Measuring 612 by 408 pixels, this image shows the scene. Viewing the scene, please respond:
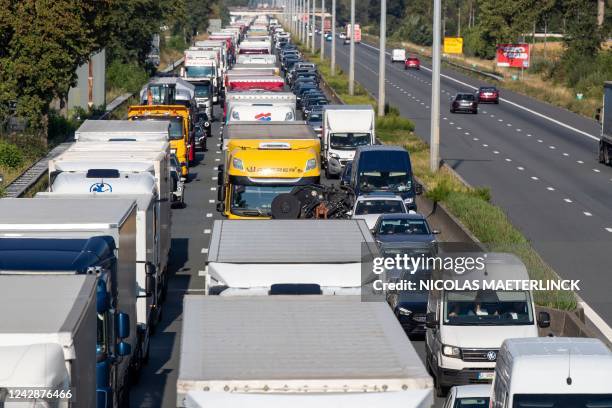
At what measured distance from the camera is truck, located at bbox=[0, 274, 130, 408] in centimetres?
972

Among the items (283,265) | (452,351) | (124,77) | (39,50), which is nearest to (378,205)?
(452,351)

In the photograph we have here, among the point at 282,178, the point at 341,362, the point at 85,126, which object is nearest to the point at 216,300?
the point at 341,362

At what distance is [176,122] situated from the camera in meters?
44.6

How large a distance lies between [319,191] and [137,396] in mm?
9176

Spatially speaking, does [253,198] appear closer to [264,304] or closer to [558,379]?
[264,304]

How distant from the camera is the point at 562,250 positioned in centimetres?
3173

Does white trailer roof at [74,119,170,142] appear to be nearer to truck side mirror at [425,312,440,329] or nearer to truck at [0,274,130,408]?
truck side mirror at [425,312,440,329]

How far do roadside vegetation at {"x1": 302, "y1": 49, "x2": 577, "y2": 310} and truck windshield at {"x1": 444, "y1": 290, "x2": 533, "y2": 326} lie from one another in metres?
3.83

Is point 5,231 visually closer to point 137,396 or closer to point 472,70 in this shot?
point 137,396

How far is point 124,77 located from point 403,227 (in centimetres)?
5545

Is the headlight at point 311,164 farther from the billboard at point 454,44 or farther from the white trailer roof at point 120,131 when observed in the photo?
the billboard at point 454,44

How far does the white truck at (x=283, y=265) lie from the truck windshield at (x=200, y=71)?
60956mm

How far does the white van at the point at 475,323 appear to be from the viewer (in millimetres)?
19062

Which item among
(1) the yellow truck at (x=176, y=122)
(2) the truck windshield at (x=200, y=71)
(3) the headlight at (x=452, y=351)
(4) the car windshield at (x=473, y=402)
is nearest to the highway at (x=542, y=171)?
(3) the headlight at (x=452, y=351)
